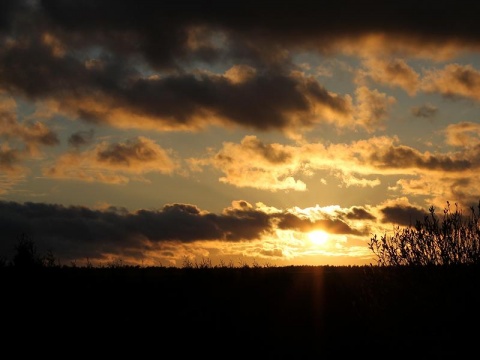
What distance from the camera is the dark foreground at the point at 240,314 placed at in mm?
16016

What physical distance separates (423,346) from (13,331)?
13.2 m

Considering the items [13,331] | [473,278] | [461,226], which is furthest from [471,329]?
[13,331]

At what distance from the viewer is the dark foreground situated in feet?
52.5

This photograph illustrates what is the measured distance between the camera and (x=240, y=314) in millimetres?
22781

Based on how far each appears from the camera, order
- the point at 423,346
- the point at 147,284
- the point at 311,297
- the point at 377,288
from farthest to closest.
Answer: the point at 147,284 < the point at 311,297 < the point at 377,288 < the point at 423,346

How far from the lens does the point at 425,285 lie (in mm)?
16281

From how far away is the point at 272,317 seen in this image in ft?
74.2

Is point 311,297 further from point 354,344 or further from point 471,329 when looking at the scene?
point 471,329

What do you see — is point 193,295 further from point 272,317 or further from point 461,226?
point 461,226

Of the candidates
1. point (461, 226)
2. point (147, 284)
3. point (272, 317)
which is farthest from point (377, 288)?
point (147, 284)

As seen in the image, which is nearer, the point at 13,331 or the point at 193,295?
the point at 13,331

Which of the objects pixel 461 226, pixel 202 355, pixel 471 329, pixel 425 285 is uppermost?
pixel 461 226

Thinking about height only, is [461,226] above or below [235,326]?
above

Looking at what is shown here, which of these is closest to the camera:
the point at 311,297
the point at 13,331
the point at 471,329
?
the point at 471,329
